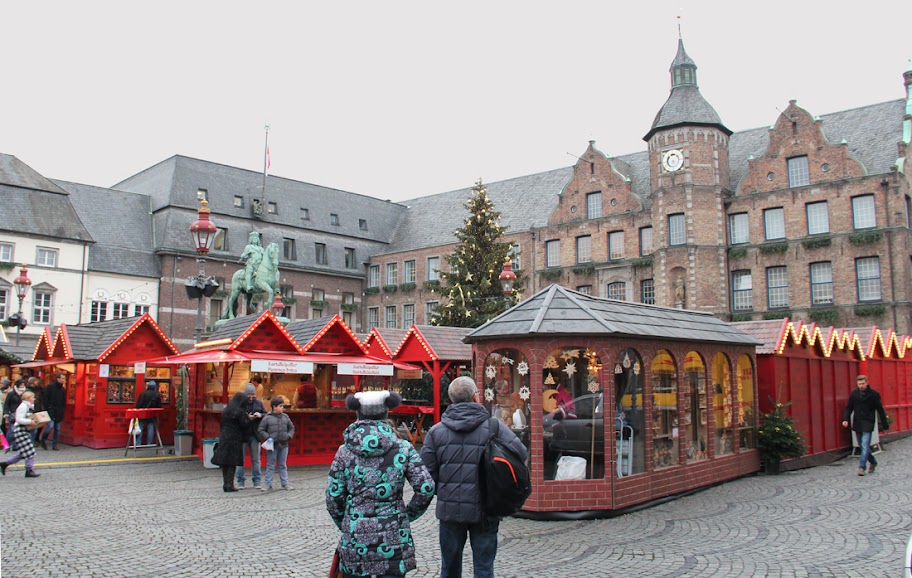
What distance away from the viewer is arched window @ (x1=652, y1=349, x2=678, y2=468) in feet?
37.8

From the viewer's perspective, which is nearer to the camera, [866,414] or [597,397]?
[597,397]

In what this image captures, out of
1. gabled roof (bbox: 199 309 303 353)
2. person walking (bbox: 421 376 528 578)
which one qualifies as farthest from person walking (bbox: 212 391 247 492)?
person walking (bbox: 421 376 528 578)

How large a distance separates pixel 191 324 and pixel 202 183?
29.4 ft

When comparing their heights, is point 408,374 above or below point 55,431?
above

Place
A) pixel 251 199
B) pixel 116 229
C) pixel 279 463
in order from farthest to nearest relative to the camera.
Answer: pixel 251 199 < pixel 116 229 < pixel 279 463

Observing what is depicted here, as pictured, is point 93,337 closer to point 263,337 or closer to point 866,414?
point 263,337

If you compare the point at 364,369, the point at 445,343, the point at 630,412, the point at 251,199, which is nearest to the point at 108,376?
the point at 364,369

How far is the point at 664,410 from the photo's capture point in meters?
11.8

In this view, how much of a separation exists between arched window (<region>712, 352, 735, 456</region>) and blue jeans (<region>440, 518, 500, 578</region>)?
8087 mm

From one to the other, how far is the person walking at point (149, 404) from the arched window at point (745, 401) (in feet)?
47.7

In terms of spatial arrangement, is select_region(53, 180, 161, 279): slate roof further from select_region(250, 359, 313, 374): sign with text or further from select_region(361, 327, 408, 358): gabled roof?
select_region(250, 359, 313, 374): sign with text

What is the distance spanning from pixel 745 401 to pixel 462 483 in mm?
10054

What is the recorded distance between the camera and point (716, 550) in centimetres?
868

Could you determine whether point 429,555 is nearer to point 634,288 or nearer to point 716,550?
point 716,550
